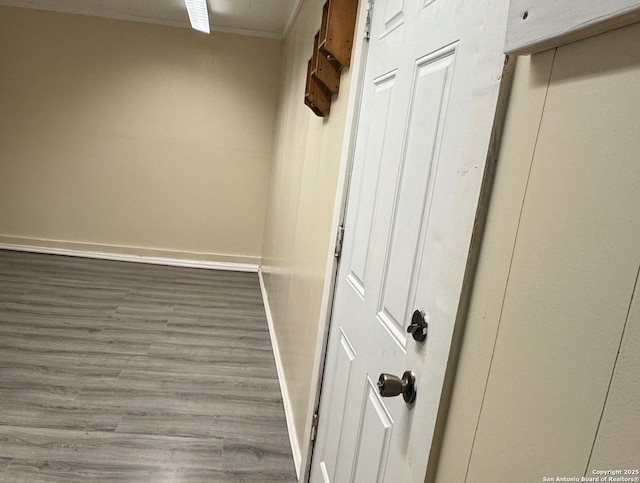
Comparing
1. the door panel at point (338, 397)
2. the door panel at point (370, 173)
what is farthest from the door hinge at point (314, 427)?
the door panel at point (370, 173)

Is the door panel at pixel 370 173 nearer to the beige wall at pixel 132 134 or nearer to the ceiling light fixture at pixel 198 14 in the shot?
the ceiling light fixture at pixel 198 14

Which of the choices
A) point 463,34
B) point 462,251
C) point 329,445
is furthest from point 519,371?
point 329,445

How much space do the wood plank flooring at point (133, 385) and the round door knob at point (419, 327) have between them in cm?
147

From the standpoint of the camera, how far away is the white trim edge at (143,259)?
4977 mm

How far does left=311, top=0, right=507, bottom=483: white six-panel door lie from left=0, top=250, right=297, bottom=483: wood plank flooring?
80 cm

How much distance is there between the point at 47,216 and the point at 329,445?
181 inches

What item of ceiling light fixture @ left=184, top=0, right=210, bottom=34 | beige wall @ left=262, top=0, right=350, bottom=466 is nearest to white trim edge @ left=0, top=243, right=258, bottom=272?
beige wall @ left=262, top=0, right=350, bottom=466

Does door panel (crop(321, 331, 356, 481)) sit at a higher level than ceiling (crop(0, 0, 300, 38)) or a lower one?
lower

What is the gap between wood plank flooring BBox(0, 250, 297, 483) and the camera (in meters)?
2.00

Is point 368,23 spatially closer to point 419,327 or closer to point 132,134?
point 419,327

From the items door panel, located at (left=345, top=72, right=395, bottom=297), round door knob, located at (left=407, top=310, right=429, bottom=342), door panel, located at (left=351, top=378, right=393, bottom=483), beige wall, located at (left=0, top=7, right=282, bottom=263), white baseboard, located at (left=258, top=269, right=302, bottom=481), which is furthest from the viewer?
beige wall, located at (left=0, top=7, right=282, bottom=263)

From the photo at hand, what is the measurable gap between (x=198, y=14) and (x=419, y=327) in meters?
4.01

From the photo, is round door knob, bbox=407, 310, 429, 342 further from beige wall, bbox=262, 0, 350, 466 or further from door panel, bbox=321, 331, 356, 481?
beige wall, bbox=262, 0, 350, 466

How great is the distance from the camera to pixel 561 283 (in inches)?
20.5
